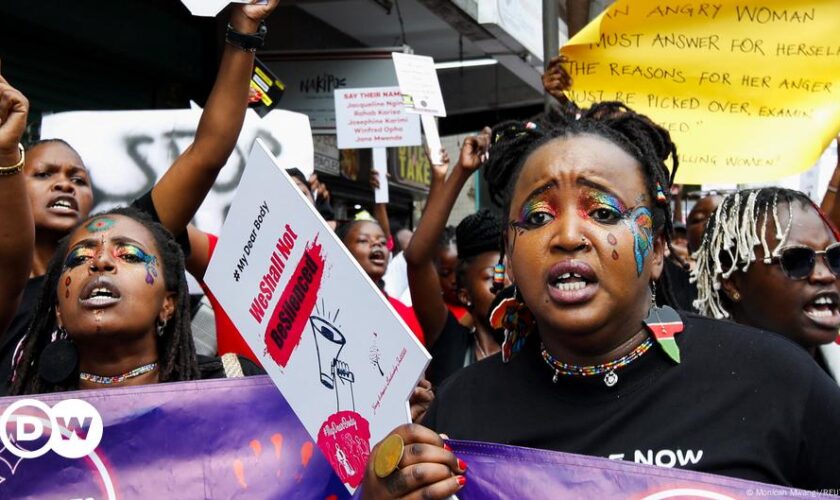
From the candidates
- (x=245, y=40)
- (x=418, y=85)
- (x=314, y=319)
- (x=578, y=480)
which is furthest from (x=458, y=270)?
(x=578, y=480)

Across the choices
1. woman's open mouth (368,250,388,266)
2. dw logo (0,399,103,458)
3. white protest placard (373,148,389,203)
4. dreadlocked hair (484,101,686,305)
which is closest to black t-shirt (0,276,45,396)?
dw logo (0,399,103,458)

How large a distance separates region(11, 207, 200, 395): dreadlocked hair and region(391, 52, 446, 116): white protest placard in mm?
2285

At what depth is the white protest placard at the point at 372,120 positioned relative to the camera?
6.49m

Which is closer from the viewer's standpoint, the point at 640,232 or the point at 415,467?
the point at 415,467

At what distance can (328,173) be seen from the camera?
32.1ft

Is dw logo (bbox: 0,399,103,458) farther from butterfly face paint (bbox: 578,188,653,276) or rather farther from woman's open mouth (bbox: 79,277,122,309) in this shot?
butterfly face paint (bbox: 578,188,653,276)

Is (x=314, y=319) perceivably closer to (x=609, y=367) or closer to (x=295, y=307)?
(x=295, y=307)

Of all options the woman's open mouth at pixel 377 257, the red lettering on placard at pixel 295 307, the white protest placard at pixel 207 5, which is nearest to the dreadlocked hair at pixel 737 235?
the red lettering on placard at pixel 295 307

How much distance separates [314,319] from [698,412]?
703mm

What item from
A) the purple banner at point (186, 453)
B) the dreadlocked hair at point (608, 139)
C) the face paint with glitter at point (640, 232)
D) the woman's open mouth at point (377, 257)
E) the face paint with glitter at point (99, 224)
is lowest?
the woman's open mouth at point (377, 257)

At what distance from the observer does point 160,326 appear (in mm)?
2775

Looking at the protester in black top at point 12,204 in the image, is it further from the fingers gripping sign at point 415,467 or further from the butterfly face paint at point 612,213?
the butterfly face paint at point 612,213

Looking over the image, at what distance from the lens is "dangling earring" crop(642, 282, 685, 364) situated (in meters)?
1.80

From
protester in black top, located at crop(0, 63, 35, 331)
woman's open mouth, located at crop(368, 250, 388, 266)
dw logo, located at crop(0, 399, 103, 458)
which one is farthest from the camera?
woman's open mouth, located at crop(368, 250, 388, 266)
